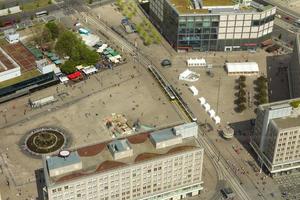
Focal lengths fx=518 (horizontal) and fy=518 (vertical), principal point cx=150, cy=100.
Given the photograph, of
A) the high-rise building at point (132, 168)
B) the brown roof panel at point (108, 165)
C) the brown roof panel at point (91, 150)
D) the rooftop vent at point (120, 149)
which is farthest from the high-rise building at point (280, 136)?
the brown roof panel at point (91, 150)

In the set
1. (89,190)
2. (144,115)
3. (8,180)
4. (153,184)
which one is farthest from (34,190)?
(144,115)

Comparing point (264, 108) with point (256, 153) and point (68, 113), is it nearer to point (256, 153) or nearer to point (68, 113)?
point (256, 153)

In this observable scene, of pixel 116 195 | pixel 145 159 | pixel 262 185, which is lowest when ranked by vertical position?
pixel 262 185

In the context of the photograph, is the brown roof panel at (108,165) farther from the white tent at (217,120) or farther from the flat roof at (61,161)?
the white tent at (217,120)

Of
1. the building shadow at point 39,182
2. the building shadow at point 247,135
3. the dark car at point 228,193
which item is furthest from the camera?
the building shadow at point 247,135

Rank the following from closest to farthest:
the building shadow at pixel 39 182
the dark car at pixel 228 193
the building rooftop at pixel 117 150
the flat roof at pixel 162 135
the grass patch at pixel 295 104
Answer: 1. the building rooftop at pixel 117 150
2. the flat roof at pixel 162 135
3. the building shadow at pixel 39 182
4. the dark car at pixel 228 193
5. the grass patch at pixel 295 104

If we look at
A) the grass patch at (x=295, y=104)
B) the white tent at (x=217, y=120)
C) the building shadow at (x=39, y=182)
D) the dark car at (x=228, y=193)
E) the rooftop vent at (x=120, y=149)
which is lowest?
the dark car at (x=228, y=193)

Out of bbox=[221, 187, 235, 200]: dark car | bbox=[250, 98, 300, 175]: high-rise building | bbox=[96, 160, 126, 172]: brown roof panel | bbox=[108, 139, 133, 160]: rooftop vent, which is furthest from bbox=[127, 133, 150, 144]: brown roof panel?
bbox=[250, 98, 300, 175]: high-rise building

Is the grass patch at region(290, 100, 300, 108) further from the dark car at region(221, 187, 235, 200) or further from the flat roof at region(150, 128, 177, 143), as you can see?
the flat roof at region(150, 128, 177, 143)
